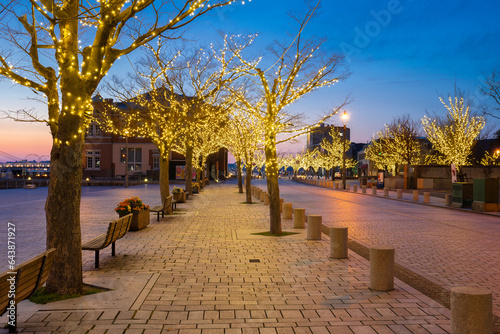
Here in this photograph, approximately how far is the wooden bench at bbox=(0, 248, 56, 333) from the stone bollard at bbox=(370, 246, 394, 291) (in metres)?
4.93

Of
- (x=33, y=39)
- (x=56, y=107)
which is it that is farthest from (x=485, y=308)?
(x=33, y=39)

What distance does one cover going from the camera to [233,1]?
25.6 ft

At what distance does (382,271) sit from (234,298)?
2.49 metres

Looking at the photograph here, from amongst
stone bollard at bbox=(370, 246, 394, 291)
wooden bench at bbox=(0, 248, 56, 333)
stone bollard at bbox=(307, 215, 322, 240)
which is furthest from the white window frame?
stone bollard at bbox=(370, 246, 394, 291)

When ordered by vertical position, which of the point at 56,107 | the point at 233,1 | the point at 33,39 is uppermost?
the point at 233,1

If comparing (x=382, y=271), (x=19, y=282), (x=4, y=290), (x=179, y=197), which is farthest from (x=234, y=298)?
(x=179, y=197)

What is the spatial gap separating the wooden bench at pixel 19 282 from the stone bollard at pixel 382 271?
493 centimetres

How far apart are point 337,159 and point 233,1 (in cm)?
8566

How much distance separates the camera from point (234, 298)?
257 inches

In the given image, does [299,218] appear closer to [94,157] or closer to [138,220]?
[138,220]

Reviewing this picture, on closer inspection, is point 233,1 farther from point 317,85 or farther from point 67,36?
point 317,85

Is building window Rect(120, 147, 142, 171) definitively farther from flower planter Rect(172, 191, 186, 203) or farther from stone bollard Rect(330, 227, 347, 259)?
stone bollard Rect(330, 227, 347, 259)

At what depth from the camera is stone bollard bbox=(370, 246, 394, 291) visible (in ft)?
23.2

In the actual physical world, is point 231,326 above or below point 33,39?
below
